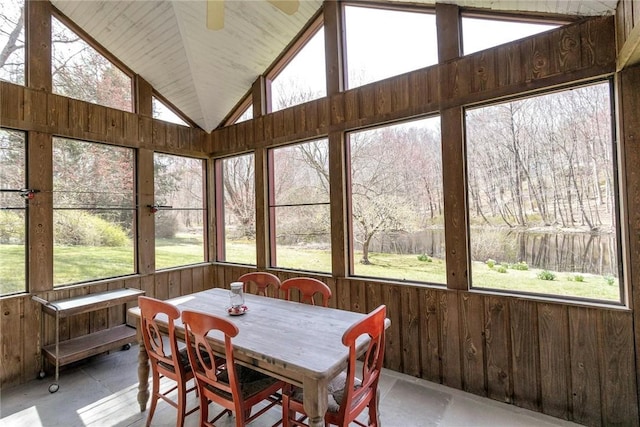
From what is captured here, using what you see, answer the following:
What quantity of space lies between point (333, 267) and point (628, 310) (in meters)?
2.46

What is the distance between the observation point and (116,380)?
301 cm

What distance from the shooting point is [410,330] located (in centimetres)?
307

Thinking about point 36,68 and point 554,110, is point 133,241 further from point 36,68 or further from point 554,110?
point 554,110

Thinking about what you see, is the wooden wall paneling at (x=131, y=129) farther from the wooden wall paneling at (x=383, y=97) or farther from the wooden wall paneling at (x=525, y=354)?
the wooden wall paneling at (x=525, y=354)

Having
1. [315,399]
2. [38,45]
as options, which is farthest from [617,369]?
[38,45]

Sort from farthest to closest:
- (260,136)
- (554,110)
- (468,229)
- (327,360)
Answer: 1. (260,136)
2. (468,229)
3. (554,110)
4. (327,360)

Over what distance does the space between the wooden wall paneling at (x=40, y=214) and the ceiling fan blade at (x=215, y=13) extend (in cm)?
229

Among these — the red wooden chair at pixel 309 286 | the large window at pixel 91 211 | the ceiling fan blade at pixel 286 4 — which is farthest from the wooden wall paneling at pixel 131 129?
the red wooden chair at pixel 309 286

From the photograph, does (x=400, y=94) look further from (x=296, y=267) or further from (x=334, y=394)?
(x=334, y=394)

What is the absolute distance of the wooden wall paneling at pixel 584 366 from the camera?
228cm

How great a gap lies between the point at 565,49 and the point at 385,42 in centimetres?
161

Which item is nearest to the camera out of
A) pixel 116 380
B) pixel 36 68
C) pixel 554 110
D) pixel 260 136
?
pixel 554 110

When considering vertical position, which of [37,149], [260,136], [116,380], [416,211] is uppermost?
[260,136]

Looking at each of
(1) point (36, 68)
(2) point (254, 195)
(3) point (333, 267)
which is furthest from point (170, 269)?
(1) point (36, 68)
